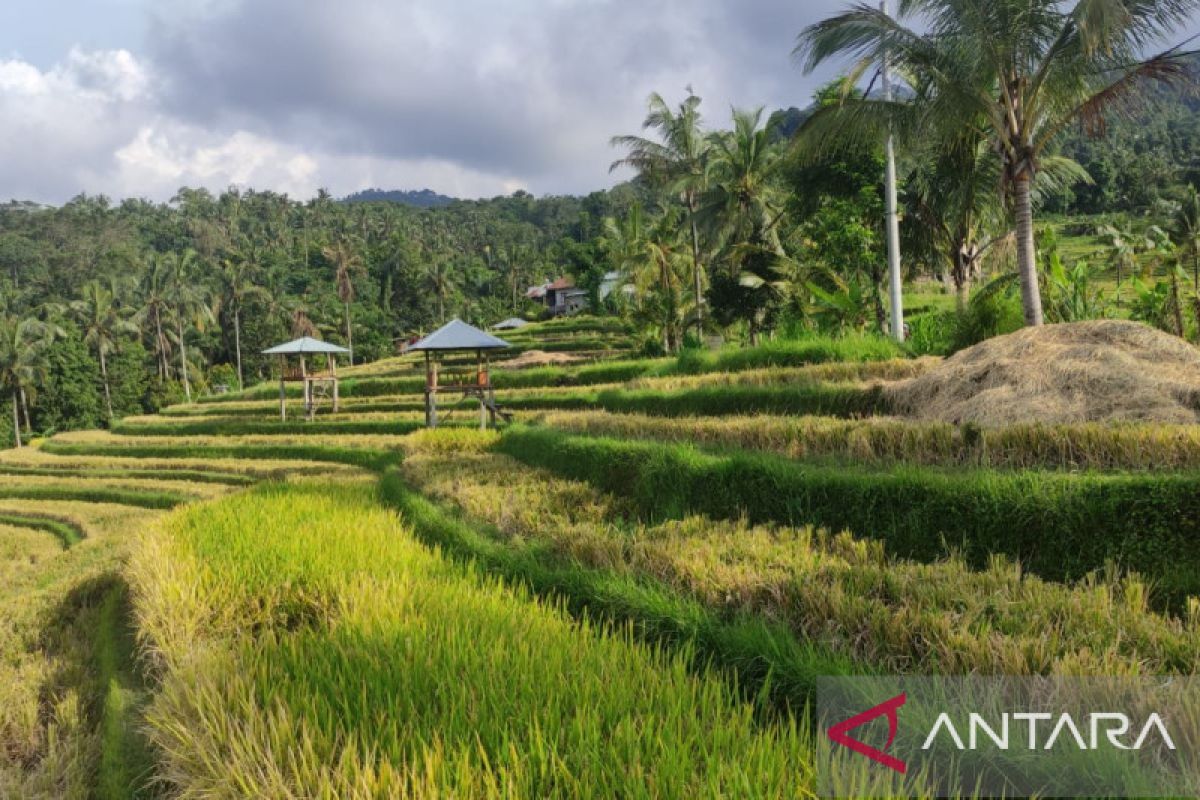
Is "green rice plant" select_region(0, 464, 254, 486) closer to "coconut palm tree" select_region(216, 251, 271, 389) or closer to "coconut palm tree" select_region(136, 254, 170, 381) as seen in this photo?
"coconut palm tree" select_region(216, 251, 271, 389)

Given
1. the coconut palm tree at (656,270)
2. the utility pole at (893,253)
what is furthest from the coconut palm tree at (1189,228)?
the utility pole at (893,253)

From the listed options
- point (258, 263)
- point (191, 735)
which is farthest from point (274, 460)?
point (258, 263)

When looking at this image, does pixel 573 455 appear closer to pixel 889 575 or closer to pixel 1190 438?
pixel 889 575

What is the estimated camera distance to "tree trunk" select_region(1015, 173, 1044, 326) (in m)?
8.01

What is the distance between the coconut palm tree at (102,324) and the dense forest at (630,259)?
0.16m

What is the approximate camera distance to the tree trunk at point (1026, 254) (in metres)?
8.01

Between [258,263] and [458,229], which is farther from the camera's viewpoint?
[458,229]

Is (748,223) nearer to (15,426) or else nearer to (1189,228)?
(1189,228)

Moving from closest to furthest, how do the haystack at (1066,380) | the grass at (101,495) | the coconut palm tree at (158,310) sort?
the haystack at (1066,380)
the grass at (101,495)
the coconut palm tree at (158,310)

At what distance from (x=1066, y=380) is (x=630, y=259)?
2118 cm

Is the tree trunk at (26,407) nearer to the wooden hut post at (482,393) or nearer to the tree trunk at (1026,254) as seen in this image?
the wooden hut post at (482,393)

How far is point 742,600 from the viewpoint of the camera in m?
3.64

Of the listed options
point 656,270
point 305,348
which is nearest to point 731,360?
point 656,270

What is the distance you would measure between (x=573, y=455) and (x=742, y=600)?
4245mm
